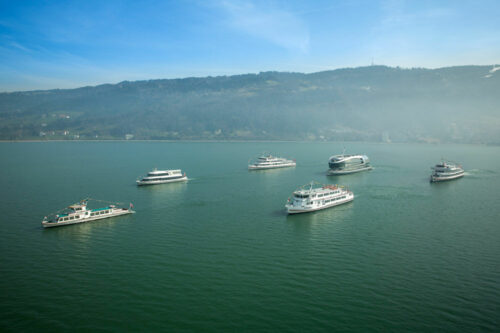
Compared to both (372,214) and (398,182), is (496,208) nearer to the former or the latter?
(372,214)

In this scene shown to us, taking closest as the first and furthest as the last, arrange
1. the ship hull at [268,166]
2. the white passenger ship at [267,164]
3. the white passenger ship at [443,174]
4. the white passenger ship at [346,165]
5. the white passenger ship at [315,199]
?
1. the white passenger ship at [315,199]
2. the white passenger ship at [443,174]
3. the white passenger ship at [346,165]
4. the ship hull at [268,166]
5. the white passenger ship at [267,164]

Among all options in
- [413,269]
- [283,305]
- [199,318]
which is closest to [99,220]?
[199,318]

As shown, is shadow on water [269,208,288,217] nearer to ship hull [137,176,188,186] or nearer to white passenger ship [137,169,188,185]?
ship hull [137,176,188,186]

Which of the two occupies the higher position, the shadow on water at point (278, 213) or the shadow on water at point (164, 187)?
the shadow on water at point (164, 187)

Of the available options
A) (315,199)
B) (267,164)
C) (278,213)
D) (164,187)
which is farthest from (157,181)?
(267,164)

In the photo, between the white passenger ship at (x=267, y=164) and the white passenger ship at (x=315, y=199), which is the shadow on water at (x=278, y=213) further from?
the white passenger ship at (x=267, y=164)

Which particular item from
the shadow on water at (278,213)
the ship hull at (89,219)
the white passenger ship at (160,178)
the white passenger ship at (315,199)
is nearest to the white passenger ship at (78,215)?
the ship hull at (89,219)

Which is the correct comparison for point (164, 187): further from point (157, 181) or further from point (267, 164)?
point (267, 164)
